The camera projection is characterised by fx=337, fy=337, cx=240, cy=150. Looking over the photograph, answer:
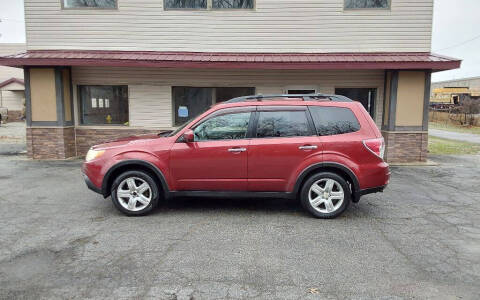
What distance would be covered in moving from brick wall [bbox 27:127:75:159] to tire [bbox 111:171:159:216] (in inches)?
252

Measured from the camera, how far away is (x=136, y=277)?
3516mm

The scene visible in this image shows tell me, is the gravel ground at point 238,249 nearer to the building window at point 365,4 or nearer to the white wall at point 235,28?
the white wall at point 235,28

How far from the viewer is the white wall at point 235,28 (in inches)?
412

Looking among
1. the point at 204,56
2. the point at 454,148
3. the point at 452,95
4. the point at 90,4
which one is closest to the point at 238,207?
the point at 204,56

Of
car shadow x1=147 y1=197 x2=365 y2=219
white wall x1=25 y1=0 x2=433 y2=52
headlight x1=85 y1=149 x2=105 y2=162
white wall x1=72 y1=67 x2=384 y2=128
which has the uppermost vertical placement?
white wall x1=25 y1=0 x2=433 y2=52

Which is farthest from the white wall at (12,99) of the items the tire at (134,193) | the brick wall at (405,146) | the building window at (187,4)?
the brick wall at (405,146)

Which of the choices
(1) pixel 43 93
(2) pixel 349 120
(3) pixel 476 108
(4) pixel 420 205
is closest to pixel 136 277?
(2) pixel 349 120

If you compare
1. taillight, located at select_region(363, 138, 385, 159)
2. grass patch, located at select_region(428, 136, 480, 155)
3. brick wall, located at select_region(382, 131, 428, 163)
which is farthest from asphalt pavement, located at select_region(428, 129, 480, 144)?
taillight, located at select_region(363, 138, 385, 159)

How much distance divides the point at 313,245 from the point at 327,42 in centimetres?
802

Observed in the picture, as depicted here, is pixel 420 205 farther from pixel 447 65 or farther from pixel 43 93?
pixel 43 93

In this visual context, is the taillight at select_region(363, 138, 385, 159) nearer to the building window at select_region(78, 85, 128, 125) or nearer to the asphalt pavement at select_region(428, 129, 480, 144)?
the building window at select_region(78, 85, 128, 125)

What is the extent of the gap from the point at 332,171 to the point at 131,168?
10.6 feet

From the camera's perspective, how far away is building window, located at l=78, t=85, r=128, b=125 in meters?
11.4

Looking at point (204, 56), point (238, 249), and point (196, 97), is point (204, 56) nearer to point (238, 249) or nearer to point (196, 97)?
point (196, 97)
